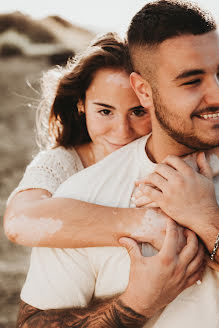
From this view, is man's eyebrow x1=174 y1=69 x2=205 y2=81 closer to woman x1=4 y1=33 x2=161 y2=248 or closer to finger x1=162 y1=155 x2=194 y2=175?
finger x1=162 y1=155 x2=194 y2=175

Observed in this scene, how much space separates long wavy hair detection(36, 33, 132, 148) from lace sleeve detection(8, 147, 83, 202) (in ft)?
0.47

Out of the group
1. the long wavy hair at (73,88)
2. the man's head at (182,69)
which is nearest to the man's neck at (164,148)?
the man's head at (182,69)

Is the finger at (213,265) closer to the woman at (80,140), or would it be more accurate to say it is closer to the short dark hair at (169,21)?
the woman at (80,140)

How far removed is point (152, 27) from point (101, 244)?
0.79m

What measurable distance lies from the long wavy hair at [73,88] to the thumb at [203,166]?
60cm

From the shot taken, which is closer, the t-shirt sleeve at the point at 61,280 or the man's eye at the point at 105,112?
the t-shirt sleeve at the point at 61,280

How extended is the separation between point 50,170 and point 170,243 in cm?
85

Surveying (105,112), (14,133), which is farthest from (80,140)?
(14,133)

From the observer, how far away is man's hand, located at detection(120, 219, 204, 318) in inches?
57.3

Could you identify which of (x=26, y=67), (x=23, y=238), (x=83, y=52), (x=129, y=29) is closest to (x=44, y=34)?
(x=26, y=67)

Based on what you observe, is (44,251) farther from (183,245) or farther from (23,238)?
(183,245)

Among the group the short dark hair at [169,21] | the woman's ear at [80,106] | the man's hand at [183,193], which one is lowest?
the man's hand at [183,193]

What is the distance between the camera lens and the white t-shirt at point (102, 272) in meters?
1.51

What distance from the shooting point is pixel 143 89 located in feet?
6.07
